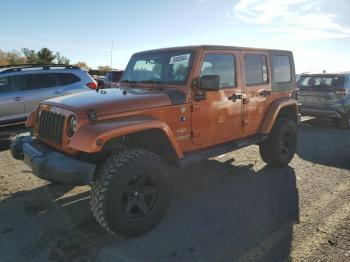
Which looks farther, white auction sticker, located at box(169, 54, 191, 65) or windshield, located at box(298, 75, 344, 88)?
windshield, located at box(298, 75, 344, 88)

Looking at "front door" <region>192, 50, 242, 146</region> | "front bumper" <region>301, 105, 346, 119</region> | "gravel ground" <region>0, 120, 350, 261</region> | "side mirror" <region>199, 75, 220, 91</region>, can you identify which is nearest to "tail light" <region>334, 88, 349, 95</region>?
"front bumper" <region>301, 105, 346, 119</region>

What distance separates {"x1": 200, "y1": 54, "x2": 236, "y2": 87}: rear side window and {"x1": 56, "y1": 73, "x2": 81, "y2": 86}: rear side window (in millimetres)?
5652

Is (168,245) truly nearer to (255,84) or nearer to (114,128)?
(114,128)

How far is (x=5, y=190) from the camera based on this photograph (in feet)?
15.7

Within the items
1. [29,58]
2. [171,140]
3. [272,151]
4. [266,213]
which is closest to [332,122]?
[272,151]

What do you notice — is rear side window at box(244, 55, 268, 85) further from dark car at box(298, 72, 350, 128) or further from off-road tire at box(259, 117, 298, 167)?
dark car at box(298, 72, 350, 128)

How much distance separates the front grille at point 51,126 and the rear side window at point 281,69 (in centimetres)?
351

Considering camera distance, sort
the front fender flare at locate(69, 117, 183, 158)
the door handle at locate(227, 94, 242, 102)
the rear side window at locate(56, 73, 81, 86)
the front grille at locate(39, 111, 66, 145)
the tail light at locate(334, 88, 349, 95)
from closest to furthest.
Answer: the front fender flare at locate(69, 117, 183, 158)
the front grille at locate(39, 111, 66, 145)
the door handle at locate(227, 94, 242, 102)
the rear side window at locate(56, 73, 81, 86)
the tail light at locate(334, 88, 349, 95)

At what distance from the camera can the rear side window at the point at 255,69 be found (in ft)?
16.8

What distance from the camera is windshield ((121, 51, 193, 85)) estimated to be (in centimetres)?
440

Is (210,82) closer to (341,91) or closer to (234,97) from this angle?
(234,97)

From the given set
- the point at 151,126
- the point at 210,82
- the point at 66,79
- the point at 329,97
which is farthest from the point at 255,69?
the point at 66,79

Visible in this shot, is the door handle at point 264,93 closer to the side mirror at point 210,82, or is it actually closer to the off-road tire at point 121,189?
the side mirror at point 210,82

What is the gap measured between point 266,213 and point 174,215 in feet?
3.59
